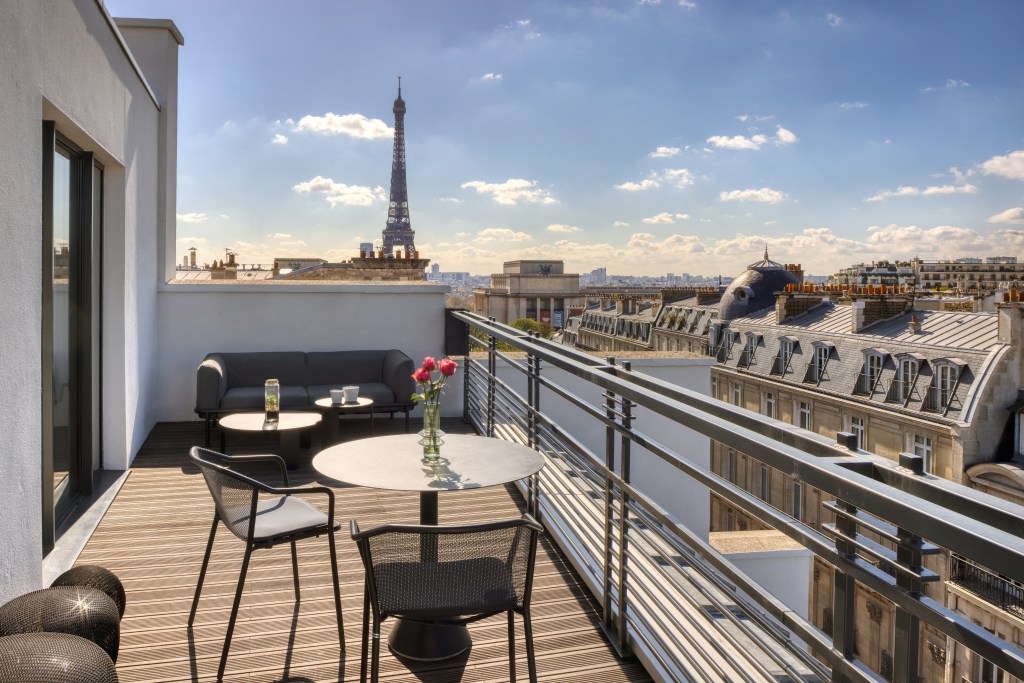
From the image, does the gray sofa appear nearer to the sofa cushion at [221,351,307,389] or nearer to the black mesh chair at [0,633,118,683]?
the sofa cushion at [221,351,307,389]

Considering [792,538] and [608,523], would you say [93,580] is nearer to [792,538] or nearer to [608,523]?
[608,523]

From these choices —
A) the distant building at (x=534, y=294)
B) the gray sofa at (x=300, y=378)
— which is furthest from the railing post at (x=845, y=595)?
the distant building at (x=534, y=294)

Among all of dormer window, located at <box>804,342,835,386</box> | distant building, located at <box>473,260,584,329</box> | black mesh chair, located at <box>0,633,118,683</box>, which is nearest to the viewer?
black mesh chair, located at <box>0,633,118,683</box>

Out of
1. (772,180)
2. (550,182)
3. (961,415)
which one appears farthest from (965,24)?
(961,415)

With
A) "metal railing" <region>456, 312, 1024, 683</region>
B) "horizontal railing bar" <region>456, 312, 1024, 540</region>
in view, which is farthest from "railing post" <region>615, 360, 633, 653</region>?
"horizontal railing bar" <region>456, 312, 1024, 540</region>

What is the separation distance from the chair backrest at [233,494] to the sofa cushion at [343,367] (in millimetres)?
4865

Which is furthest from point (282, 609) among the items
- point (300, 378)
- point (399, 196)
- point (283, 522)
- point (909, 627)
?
point (399, 196)

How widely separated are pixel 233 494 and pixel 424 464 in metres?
0.70

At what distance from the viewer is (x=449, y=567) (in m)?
2.27

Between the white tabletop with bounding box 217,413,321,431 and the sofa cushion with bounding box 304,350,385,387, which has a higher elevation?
the sofa cushion with bounding box 304,350,385,387

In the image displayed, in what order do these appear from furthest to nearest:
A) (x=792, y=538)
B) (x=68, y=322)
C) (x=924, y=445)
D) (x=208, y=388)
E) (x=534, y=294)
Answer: (x=534, y=294), (x=924, y=445), (x=208, y=388), (x=68, y=322), (x=792, y=538)

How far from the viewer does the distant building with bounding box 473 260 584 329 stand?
90250mm

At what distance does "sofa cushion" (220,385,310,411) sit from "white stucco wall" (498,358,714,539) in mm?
2281

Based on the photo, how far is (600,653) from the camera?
9.18 feet
